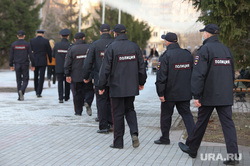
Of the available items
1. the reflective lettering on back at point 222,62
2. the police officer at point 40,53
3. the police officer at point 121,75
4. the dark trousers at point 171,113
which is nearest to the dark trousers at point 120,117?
the police officer at point 121,75

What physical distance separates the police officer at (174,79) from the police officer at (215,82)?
98cm

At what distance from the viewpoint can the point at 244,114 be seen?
37.8 ft

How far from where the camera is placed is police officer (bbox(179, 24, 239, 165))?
20.7ft

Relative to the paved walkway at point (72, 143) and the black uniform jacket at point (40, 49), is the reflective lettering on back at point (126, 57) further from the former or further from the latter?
the black uniform jacket at point (40, 49)

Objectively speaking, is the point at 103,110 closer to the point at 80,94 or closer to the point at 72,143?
the point at 72,143

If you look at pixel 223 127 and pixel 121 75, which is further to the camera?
pixel 121 75

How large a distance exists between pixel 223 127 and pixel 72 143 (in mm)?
2512

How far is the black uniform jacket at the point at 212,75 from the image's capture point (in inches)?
249

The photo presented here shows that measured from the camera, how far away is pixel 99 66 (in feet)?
29.7

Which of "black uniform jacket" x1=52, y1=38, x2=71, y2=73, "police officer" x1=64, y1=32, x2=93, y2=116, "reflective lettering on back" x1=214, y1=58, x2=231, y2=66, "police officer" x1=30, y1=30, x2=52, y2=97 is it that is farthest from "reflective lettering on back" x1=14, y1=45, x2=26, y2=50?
"reflective lettering on back" x1=214, y1=58, x2=231, y2=66

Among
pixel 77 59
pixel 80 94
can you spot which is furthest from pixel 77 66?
pixel 80 94

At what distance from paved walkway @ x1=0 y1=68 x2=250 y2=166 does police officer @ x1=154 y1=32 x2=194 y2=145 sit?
24.3 inches

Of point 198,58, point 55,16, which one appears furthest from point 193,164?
point 55,16

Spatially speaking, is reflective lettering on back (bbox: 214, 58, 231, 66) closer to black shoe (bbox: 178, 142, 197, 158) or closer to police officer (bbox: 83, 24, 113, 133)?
black shoe (bbox: 178, 142, 197, 158)
